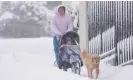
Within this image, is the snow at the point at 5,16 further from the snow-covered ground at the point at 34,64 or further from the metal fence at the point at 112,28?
the metal fence at the point at 112,28

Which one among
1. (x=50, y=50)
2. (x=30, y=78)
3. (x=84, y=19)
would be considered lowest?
(x=30, y=78)

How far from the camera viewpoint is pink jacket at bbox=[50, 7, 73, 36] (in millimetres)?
1853

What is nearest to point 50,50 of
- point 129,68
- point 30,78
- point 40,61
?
point 40,61

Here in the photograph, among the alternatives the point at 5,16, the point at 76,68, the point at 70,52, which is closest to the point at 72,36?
the point at 70,52

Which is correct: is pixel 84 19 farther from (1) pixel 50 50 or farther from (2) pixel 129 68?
(2) pixel 129 68

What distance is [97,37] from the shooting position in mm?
1867

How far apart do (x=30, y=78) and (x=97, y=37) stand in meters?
0.52

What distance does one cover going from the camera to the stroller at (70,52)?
5.99 ft

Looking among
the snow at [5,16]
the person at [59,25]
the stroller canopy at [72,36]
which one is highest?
the snow at [5,16]

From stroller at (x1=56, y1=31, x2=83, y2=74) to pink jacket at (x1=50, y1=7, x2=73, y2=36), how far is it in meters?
0.04

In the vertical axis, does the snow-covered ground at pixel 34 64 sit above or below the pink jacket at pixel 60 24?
below

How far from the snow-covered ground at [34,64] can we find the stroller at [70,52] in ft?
0.14

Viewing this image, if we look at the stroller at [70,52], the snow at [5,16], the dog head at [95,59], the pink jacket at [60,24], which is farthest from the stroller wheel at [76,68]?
the snow at [5,16]

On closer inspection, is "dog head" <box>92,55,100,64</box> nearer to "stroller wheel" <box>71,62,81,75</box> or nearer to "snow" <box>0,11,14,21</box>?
"stroller wheel" <box>71,62,81,75</box>
